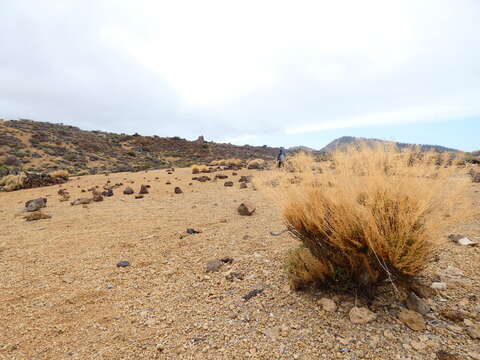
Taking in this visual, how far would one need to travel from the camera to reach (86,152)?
2952cm

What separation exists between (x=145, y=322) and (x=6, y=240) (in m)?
4.29

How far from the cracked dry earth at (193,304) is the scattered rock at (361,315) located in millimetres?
39

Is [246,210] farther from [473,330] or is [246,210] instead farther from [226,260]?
[473,330]

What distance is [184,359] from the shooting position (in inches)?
76.8

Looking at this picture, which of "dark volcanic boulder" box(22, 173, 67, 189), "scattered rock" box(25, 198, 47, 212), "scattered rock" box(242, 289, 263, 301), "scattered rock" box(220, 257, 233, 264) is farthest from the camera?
"dark volcanic boulder" box(22, 173, 67, 189)

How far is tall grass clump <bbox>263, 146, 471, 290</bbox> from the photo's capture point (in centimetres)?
200

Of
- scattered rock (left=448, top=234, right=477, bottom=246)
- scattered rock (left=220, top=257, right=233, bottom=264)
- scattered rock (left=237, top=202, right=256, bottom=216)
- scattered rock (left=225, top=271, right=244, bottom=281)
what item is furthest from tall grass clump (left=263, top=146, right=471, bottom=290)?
scattered rock (left=237, top=202, right=256, bottom=216)

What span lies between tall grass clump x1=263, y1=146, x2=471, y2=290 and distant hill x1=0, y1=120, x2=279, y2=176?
67.1 ft

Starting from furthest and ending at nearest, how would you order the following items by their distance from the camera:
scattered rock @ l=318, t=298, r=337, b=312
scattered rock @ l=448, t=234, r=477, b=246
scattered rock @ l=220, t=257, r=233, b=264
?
scattered rock @ l=220, t=257, r=233, b=264 < scattered rock @ l=448, t=234, r=477, b=246 < scattered rock @ l=318, t=298, r=337, b=312

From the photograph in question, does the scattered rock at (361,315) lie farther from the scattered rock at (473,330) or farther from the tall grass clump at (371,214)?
the scattered rock at (473,330)

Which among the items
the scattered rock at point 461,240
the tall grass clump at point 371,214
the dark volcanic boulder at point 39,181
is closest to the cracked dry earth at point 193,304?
the scattered rock at point 461,240

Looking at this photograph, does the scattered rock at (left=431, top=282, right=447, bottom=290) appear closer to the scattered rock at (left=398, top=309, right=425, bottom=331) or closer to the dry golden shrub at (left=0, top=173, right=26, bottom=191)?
the scattered rock at (left=398, top=309, right=425, bottom=331)

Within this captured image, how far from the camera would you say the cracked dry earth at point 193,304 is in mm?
1915

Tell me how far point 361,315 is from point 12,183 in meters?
15.1
